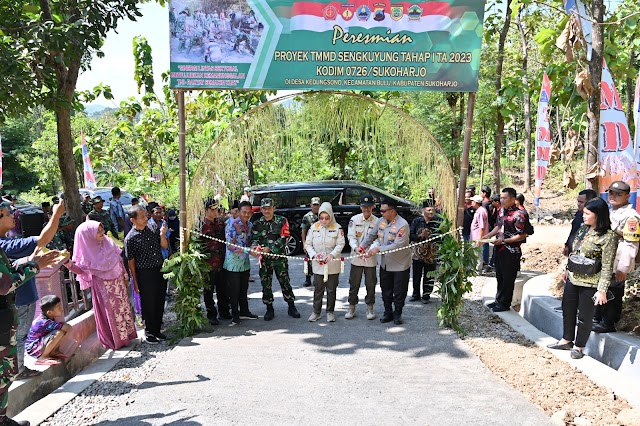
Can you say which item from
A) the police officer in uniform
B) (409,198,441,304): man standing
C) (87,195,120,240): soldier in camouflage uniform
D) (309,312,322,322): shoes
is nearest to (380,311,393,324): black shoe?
(309,312,322,322): shoes

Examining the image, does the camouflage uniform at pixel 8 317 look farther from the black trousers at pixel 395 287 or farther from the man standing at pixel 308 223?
the black trousers at pixel 395 287

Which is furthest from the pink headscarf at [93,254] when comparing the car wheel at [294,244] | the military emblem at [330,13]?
the car wheel at [294,244]

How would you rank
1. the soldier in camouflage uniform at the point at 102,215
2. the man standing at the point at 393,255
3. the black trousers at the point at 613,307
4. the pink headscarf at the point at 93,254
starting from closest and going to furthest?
the black trousers at the point at 613,307 < the pink headscarf at the point at 93,254 < the man standing at the point at 393,255 < the soldier in camouflage uniform at the point at 102,215

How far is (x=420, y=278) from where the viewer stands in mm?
7844

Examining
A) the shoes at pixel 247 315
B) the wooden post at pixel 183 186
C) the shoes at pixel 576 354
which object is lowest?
the shoes at pixel 247 315

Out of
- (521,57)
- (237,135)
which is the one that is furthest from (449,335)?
(521,57)

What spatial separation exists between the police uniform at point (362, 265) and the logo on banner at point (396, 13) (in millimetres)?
2200

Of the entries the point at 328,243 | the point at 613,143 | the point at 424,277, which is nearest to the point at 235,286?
the point at 328,243

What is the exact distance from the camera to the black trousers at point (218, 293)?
21.9ft

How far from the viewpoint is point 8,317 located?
3.71 metres

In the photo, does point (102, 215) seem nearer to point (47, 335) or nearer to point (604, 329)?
point (47, 335)

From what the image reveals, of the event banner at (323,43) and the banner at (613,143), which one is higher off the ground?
the event banner at (323,43)

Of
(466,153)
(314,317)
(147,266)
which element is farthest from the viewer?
(314,317)

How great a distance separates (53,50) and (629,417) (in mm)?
8085
